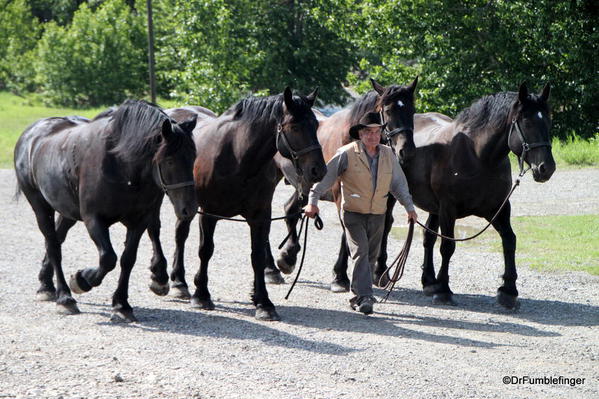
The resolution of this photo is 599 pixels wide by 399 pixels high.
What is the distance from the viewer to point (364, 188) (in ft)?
29.1

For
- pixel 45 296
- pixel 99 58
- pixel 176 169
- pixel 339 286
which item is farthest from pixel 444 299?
pixel 99 58

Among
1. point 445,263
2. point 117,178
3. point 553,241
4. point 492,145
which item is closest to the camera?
point 117,178

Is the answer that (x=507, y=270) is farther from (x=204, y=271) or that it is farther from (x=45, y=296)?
(x=45, y=296)

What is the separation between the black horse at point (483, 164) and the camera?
9.05m

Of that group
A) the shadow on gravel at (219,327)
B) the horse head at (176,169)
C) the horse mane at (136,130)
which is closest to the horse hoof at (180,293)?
the shadow on gravel at (219,327)

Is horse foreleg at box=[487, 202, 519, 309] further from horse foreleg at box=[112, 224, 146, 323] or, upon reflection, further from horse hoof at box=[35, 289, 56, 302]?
horse hoof at box=[35, 289, 56, 302]

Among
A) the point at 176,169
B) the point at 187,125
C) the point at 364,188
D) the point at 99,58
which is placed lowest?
the point at 364,188

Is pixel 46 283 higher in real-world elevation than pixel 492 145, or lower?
lower

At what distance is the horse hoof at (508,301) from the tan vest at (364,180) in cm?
167

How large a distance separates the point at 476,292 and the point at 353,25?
1442 cm

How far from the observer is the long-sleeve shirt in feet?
28.5

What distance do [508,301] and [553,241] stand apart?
15.5ft

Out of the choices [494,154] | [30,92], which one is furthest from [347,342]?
[30,92]

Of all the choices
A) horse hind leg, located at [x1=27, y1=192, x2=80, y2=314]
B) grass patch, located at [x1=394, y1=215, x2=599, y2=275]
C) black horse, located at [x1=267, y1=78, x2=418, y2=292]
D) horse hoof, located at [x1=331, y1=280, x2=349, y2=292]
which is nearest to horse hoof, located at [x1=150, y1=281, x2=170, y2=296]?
horse hind leg, located at [x1=27, y1=192, x2=80, y2=314]
